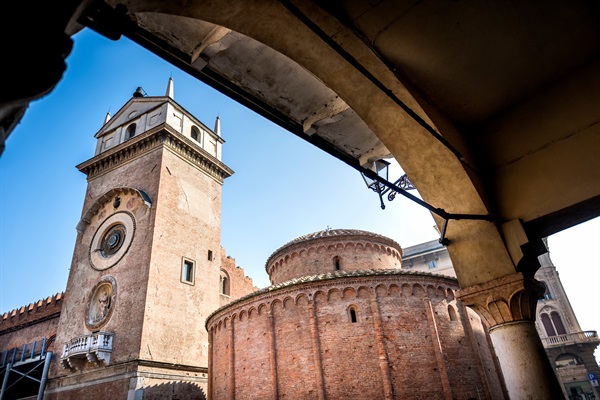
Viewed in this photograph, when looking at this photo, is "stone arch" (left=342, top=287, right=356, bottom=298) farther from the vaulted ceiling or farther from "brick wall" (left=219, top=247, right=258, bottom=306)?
"brick wall" (left=219, top=247, right=258, bottom=306)

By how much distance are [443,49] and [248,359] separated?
617 inches

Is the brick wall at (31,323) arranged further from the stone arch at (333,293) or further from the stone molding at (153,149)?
the stone arch at (333,293)

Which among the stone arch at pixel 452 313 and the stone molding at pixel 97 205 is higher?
the stone molding at pixel 97 205

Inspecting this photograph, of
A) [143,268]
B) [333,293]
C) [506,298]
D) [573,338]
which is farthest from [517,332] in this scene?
[573,338]

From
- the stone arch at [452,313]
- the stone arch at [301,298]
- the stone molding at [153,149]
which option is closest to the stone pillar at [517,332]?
the stone arch at [301,298]

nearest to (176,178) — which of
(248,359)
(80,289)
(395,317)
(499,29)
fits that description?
(80,289)

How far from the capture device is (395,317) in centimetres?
1590

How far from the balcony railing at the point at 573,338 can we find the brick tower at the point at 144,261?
96.6 ft

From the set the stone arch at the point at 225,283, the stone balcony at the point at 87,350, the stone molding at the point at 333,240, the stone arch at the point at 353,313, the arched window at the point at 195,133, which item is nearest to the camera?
Result: the stone arch at the point at 353,313

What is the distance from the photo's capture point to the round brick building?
14.8 metres

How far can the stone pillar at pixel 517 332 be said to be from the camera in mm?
4047

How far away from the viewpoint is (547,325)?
36469 millimetres

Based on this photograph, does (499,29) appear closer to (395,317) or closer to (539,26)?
(539,26)

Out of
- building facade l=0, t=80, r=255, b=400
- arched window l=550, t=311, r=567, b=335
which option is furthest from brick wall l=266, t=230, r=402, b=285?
arched window l=550, t=311, r=567, b=335
